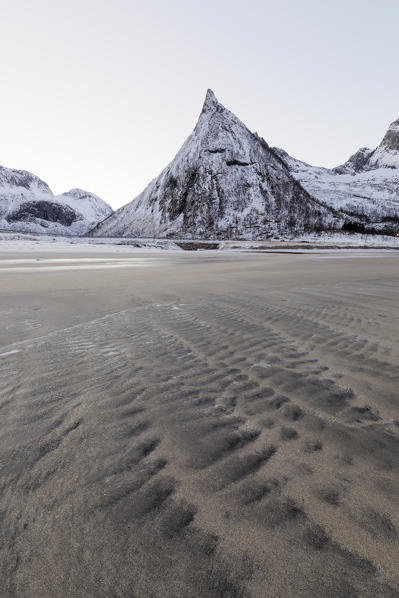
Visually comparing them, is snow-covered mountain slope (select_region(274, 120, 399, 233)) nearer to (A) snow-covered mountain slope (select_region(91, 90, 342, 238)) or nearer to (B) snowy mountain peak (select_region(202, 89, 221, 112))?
(A) snow-covered mountain slope (select_region(91, 90, 342, 238))

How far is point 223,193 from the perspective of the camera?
3792 inches

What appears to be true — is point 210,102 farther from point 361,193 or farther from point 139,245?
point 139,245

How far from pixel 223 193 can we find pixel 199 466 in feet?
330

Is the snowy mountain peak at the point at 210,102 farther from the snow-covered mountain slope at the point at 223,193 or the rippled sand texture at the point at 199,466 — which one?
the rippled sand texture at the point at 199,466

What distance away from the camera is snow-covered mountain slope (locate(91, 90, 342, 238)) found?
92250 mm

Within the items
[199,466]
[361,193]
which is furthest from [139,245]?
[361,193]

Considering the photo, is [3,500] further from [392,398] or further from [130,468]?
[392,398]

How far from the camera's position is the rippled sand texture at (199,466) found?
1.02 meters

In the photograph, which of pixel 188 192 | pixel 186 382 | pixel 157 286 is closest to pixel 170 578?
pixel 186 382

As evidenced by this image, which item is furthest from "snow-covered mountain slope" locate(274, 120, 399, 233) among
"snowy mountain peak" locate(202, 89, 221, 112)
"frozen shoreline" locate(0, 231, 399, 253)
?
"frozen shoreline" locate(0, 231, 399, 253)

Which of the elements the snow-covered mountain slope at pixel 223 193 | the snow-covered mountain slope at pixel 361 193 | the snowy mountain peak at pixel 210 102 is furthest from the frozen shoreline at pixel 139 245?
the snow-covered mountain slope at pixel 361 193

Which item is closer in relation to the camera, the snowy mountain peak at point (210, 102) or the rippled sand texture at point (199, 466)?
the rippled sand texture at point (199, 466)

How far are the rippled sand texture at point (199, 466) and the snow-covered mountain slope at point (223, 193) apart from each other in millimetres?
84045

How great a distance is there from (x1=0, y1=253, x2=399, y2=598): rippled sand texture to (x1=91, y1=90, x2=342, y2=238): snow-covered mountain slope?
84.0 m
